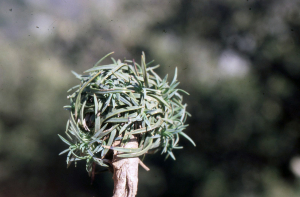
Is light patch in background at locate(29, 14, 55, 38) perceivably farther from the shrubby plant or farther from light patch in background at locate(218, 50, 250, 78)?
light patch in background at locate(218, 50, 250, 78)

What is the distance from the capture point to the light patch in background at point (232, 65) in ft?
1.77

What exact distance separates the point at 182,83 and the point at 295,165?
353 mm

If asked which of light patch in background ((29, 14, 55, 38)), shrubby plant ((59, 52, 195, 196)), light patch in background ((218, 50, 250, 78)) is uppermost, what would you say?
light patch in background ((29, 14, 55, 38))

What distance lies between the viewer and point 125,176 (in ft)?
0.98

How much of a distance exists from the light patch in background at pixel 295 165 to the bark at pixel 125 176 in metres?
0.44

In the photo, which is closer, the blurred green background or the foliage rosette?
the foliage rosette

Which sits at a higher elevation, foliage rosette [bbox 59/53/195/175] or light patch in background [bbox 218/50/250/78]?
light patch in background [bbox 218/50/250/78]

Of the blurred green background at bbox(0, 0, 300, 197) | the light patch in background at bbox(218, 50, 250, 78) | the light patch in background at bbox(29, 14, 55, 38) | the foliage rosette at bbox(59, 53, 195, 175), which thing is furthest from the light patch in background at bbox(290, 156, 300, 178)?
the light patch in background at bbox(29, 14, 55, 38)

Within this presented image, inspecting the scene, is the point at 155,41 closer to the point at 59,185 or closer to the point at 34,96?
the point at 34,96

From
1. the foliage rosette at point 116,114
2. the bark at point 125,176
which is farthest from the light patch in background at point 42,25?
the bark at point 125,176

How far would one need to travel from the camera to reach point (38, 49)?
52 cm

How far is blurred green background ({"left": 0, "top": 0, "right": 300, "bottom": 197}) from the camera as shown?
521mm

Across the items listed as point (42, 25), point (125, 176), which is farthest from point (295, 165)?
point (42, 25)

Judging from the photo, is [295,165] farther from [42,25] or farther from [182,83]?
[42,25]
